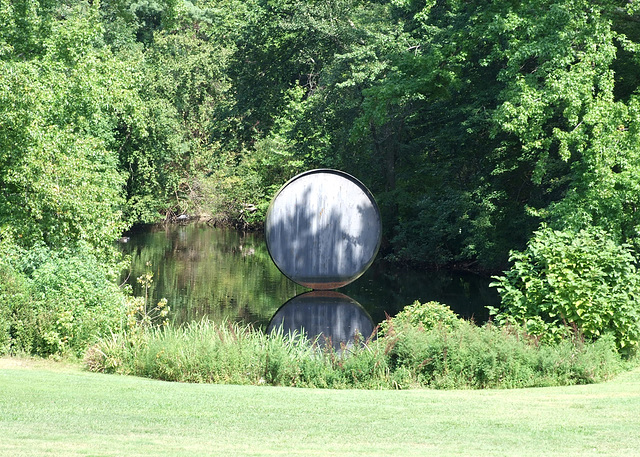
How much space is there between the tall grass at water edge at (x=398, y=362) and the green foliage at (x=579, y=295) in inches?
11.8

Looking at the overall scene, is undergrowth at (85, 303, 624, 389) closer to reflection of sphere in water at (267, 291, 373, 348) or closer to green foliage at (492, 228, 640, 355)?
green foliage at (492, 228, 640, 355)

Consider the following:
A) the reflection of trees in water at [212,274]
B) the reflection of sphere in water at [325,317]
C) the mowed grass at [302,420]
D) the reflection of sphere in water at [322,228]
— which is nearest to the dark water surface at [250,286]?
the reflection of trees in water at [212,274]

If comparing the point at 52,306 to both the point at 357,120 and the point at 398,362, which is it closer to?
the point at 398,362

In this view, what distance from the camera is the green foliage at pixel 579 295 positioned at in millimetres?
9938

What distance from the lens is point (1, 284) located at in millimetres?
10945

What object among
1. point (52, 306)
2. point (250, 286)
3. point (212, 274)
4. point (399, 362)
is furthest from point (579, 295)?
point (212, 274)

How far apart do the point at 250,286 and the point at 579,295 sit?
11.4m

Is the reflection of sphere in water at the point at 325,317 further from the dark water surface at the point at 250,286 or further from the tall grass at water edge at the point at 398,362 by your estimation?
the tall grass at water edge at the point at 398,362

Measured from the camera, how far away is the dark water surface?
1683 cm

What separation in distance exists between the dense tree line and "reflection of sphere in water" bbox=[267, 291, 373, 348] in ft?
11.9

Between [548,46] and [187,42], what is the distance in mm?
29632

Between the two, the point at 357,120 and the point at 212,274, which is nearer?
the point at 357,120

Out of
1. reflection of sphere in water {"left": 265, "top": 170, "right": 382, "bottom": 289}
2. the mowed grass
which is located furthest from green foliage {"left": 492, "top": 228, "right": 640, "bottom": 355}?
reflection of sphere in water {"left": 265, "top": 170, "right": 382, "bottom": 289}

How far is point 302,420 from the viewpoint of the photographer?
21.8 feet
